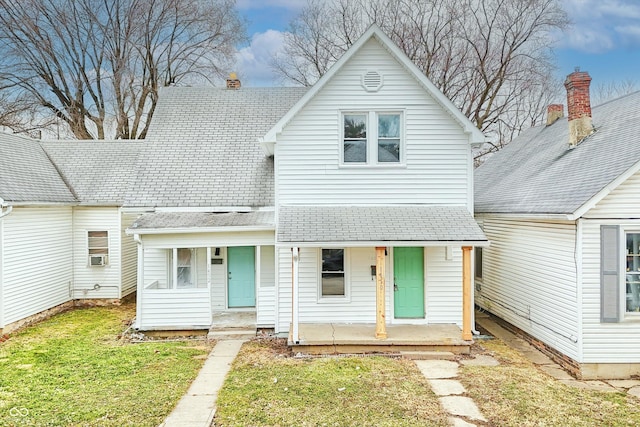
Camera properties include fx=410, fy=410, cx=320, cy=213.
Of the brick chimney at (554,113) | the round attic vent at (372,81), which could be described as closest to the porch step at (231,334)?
the round attic vent at (372,81)

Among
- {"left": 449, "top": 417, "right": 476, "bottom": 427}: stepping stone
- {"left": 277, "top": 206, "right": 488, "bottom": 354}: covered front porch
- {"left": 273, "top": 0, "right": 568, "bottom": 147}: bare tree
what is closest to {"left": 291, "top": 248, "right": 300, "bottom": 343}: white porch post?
{"left": 277, "top": 206, "right": 488, "bottom": 354}: covered front porch

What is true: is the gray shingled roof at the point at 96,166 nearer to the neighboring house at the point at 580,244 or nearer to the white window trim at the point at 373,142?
the white window trim at the point at 373,142

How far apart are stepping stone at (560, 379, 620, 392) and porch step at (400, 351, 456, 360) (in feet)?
7.36

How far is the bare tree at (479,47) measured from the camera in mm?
25734

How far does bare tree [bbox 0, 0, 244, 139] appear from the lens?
86.2 ft

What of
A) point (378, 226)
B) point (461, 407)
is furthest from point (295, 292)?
point (461, 407)

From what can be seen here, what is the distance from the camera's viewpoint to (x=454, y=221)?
34.2 feet

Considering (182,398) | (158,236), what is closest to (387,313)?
(182,398)

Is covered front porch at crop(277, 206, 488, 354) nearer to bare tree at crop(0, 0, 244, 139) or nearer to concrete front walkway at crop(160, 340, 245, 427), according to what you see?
concrete front walkway at crop(160, 340, 245, 427)

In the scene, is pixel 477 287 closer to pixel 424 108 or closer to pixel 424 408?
pixel 424 108

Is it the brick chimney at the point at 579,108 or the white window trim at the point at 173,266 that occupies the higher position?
the brick chimney at the point at 579,108

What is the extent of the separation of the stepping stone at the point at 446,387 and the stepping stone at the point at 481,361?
1.24 meters

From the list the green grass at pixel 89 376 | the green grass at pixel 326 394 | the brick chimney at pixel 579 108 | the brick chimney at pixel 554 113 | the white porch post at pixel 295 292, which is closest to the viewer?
the green grass at pixel 326 394

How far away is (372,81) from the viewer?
35.7 feet
